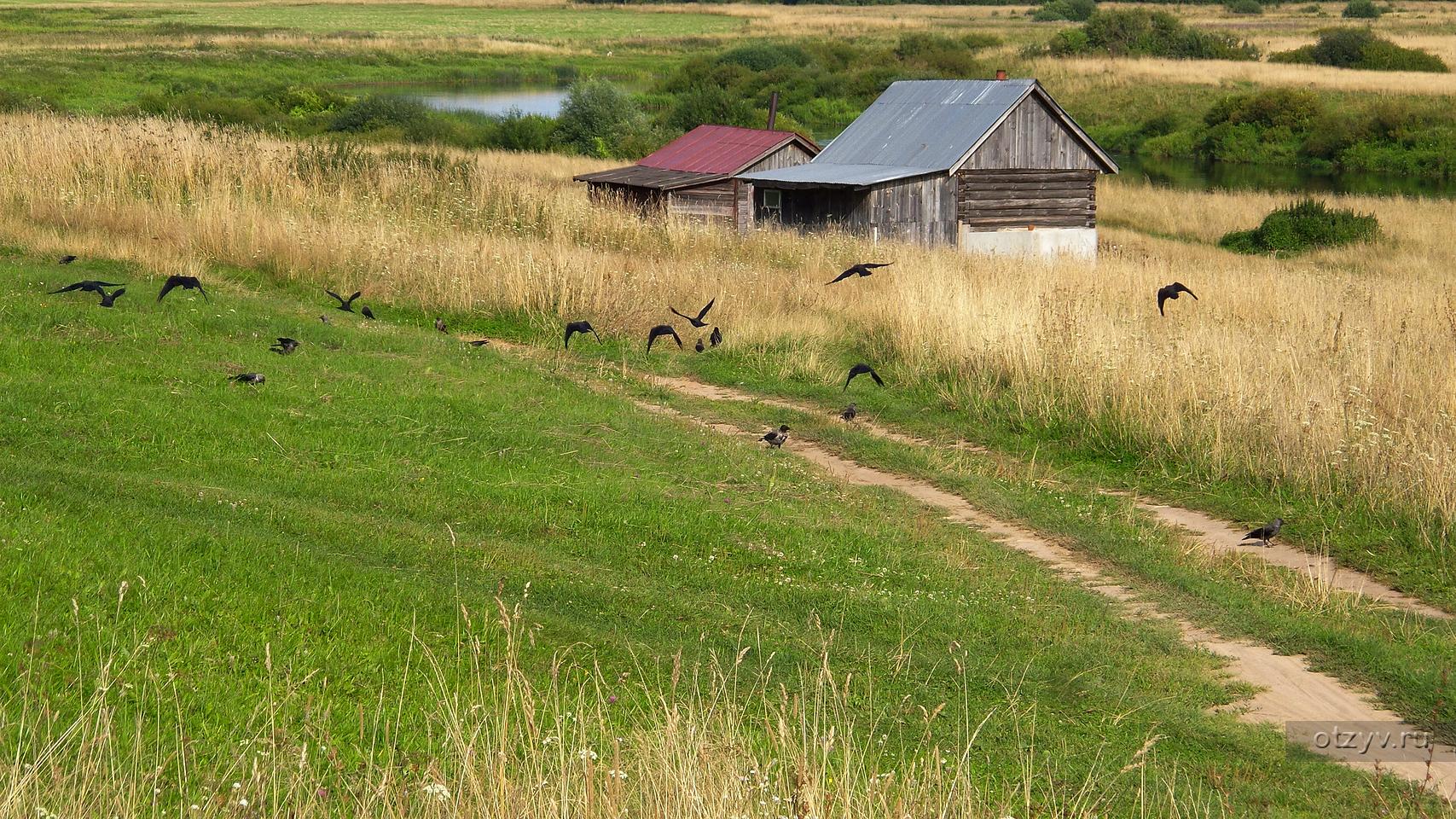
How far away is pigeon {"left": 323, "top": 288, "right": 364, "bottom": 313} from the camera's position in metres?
14.2

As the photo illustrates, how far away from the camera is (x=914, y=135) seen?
28.9m

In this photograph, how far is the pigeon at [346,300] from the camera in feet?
46.7

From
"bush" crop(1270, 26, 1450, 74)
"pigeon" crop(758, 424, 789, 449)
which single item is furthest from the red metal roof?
"bush" crop(1270, 26, 1450, 74)

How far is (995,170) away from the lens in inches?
1083

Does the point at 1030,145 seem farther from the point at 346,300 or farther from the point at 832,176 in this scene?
the point at 346,300

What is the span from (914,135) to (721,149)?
427 cm

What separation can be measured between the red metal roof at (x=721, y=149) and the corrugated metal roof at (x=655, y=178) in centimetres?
25

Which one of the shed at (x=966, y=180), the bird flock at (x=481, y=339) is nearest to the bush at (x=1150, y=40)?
the shed at (x=966, y=180)

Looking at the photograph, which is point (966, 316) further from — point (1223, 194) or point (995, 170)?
point (1223, 194)

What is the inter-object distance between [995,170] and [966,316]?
1441cm

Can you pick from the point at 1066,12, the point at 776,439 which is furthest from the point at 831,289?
the point at 1066,12

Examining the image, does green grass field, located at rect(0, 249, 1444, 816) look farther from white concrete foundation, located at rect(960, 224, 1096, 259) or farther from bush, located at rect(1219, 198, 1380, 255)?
bush, located at rect(1219, 198, 1380, 255)

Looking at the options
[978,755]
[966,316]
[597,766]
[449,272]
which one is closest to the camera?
[597,766]

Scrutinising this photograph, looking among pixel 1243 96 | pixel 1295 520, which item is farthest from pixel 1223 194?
pixel 1295 520
